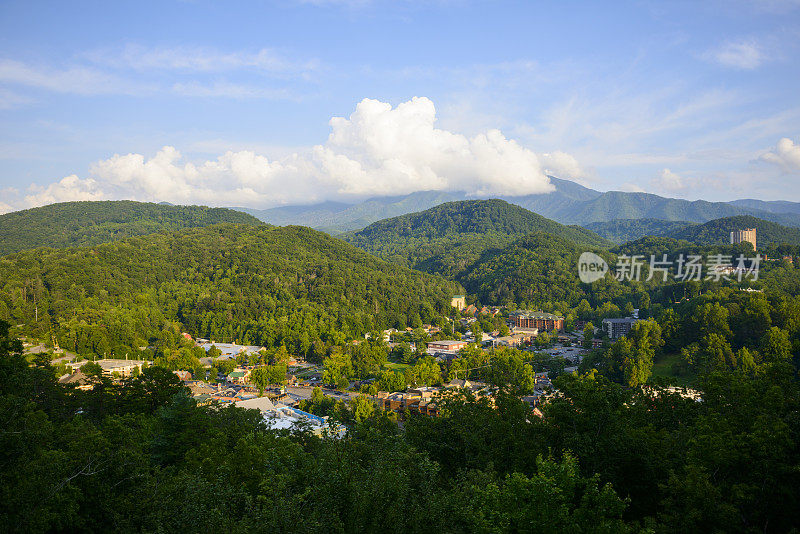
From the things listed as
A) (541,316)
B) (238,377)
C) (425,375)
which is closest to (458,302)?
(541,316)

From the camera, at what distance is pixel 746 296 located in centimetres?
4453

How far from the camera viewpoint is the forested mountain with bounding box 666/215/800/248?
113 metres

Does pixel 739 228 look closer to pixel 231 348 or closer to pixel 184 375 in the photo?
pixel 231 348

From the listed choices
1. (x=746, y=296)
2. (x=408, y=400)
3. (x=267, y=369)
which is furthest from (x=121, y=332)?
(x=746, y=296)

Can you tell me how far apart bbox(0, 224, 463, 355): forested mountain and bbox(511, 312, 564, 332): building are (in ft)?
45.1

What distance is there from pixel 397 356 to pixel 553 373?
18.7 meters

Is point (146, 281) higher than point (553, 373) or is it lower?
higher

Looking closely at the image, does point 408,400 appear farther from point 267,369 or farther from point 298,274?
point 298,274

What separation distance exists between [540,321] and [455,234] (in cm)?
9134

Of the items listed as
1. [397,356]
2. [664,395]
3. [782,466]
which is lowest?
[397,356]

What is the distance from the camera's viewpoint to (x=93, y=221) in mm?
121438

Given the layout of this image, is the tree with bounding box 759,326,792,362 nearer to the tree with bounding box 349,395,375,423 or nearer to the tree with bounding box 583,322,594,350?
the tree with bounding box 583,322,594,350

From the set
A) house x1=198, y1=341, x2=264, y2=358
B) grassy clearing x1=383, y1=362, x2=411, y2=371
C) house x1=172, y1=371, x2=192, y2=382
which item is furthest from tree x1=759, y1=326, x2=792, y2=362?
house x1=198, y1=341, x2=264, y2=358

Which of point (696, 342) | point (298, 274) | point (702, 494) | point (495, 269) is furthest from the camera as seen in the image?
point (495, 269)
